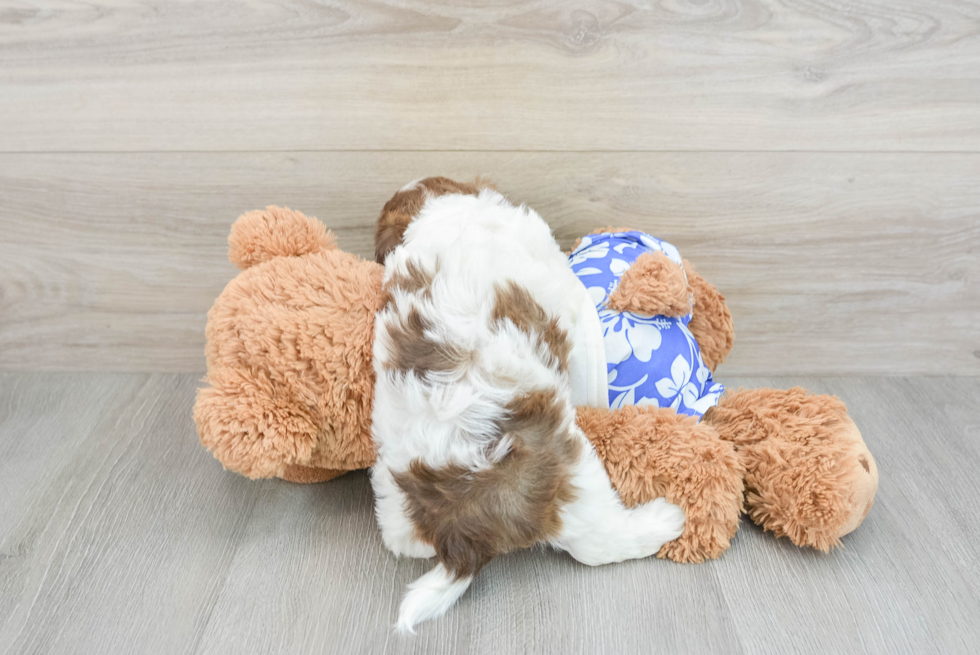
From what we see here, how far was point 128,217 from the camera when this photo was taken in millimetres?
958

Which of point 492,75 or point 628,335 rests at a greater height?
point 492,75

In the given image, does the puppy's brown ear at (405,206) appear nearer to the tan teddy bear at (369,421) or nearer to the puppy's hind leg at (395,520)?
the tan teddy bear at (369,421)

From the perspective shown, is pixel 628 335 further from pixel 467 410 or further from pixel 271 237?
pixel 271 237

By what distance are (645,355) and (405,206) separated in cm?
32

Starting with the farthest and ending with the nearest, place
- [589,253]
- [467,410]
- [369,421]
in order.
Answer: [589,253]
[369,421]
[467,410]

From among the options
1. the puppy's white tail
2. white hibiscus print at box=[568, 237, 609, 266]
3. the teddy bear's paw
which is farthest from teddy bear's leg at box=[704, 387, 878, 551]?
the puppy's white tail

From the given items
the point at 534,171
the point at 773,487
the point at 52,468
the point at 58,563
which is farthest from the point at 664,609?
the point at 52,468

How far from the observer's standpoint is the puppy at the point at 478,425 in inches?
24.4

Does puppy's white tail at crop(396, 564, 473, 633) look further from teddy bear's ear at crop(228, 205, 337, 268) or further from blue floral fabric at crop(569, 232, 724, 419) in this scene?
teddy bear's ear at crop(228, 205, 337, 268)

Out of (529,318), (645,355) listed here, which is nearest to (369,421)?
(529,318)

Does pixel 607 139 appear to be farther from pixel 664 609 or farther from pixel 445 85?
pixel 664 609

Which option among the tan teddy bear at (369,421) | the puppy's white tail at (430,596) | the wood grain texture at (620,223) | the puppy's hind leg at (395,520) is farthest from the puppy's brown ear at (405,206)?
the puppy's white tail at (430,596)

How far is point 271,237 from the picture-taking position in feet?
2.60

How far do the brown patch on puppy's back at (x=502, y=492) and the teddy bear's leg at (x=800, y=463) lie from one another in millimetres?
252
